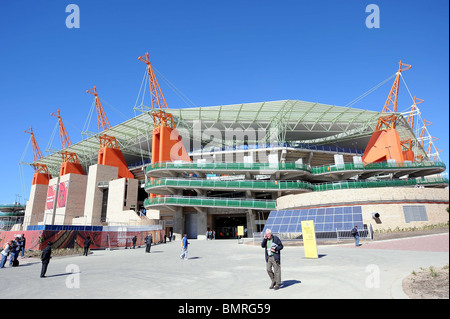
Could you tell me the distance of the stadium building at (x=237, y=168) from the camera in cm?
4428

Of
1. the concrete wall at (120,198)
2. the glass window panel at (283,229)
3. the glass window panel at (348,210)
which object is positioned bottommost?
the glass window panel at (283,229)

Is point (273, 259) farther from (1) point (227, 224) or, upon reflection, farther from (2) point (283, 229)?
(1) point (227, 224)

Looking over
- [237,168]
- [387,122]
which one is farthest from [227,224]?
[387,122]

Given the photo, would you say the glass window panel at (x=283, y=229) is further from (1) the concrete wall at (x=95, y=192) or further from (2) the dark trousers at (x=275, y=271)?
(1) the concrete wall at (x=95, y=192)

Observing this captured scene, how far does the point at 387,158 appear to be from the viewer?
50.3 meters

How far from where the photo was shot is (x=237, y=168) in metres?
46.1

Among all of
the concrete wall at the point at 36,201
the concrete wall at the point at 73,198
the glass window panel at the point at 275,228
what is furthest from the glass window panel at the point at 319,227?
the concrete wall at the point at 36,201

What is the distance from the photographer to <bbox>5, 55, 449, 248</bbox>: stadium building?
1743 inches

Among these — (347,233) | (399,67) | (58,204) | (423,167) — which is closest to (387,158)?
(423,167)

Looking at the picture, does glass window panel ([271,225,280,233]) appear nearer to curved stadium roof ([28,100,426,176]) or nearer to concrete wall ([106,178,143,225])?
curved stadium roof ([28,100,426,176])
